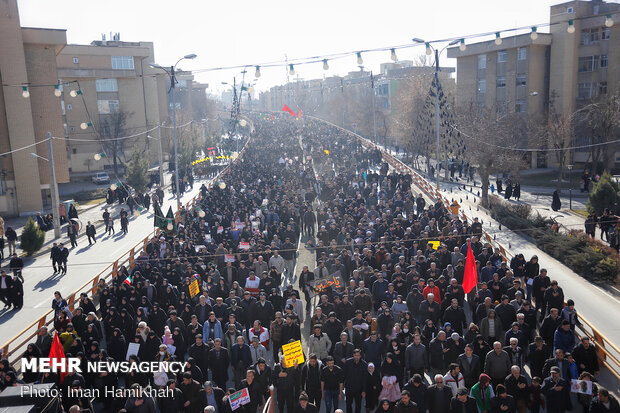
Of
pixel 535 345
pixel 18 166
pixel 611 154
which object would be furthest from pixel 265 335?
pixel 611 154

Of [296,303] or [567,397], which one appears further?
[296,303]

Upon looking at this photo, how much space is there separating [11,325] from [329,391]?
415 inches

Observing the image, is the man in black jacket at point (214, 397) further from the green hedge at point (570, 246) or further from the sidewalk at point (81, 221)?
the sidewalk at point (81, 221)

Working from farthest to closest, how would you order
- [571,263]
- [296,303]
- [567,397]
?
1. [571,263]
2. [296,303]
3. [567,397]

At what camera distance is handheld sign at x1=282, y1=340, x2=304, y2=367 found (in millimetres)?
9406

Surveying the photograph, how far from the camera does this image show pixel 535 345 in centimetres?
988

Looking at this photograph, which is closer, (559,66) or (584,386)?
(584,386)

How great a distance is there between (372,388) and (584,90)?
44715 mm

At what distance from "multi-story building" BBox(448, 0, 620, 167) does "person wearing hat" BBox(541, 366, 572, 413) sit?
1451 inches

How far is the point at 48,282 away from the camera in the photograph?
2030 cm

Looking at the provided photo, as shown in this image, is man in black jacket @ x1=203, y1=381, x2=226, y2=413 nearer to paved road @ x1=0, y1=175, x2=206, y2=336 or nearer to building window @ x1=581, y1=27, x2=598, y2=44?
paved road @ x1=0, y1=175, x2=206, y2=336

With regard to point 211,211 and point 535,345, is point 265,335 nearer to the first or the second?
point 535,345

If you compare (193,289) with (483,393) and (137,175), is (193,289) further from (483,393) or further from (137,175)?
(137,175)

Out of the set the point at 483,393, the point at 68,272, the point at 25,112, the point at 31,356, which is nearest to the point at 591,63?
the point at 25,112
